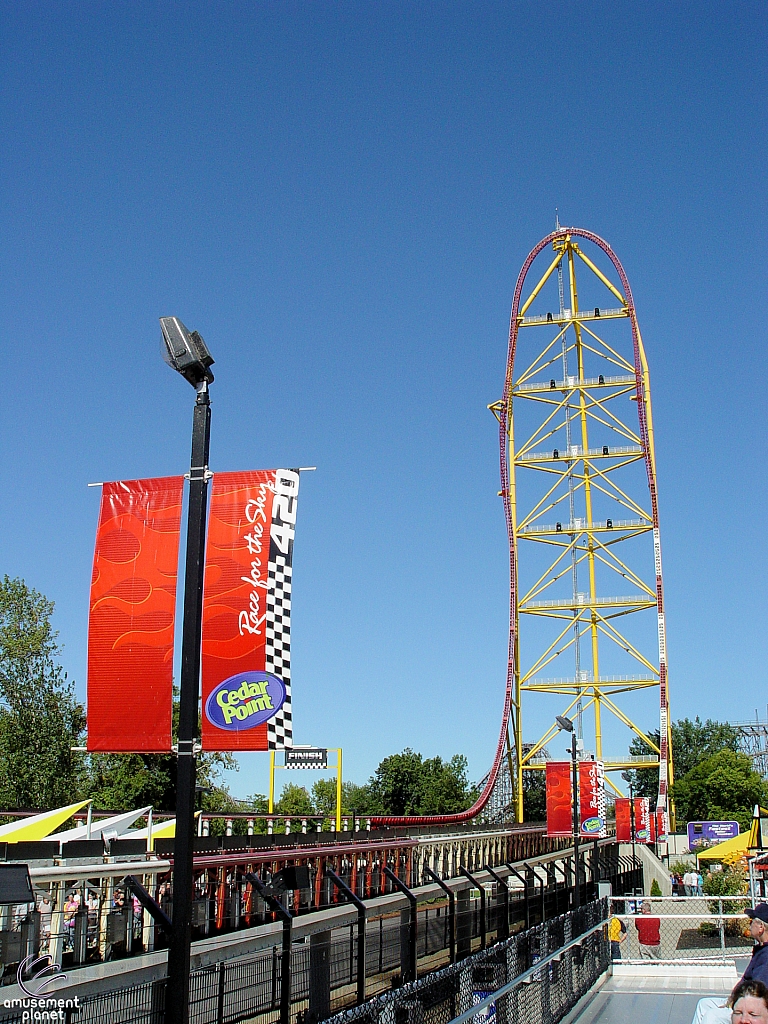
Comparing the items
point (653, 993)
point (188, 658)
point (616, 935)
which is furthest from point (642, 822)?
point (188, 658)

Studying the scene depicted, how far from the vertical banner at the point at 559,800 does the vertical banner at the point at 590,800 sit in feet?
2.22

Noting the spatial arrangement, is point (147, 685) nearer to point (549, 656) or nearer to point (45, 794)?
point (45, 794)

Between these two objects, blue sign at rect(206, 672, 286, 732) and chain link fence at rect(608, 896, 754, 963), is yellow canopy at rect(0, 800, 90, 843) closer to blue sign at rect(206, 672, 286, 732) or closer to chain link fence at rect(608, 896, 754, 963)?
chain link fence at rect(608, 896, 754, 963)

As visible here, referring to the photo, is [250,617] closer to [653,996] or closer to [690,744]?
[653,996]

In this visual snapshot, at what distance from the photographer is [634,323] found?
46.9 m

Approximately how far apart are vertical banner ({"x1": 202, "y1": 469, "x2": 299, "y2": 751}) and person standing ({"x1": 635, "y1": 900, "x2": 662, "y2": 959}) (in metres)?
6.92

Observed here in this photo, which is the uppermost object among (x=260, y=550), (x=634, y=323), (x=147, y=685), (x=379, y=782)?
(x=634, y=323)

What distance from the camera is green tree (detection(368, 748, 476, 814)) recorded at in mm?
73188

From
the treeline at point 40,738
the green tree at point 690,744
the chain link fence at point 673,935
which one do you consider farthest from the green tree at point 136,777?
the green tree at point 690,744

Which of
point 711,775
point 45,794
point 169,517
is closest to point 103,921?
point 169,517

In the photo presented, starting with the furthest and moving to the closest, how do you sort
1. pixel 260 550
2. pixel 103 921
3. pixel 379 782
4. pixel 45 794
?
pixel 379 782 → pixel 45 794 → pixel 103 921 → pixel 260 550

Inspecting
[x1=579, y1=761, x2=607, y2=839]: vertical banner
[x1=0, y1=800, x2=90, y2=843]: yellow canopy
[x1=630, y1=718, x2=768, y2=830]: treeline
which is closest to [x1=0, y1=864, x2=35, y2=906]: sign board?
[x1=0, y1=800, x2=90, y2=843]: yellow canopy

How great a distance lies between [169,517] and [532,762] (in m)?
39.3

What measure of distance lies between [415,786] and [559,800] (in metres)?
48.8
